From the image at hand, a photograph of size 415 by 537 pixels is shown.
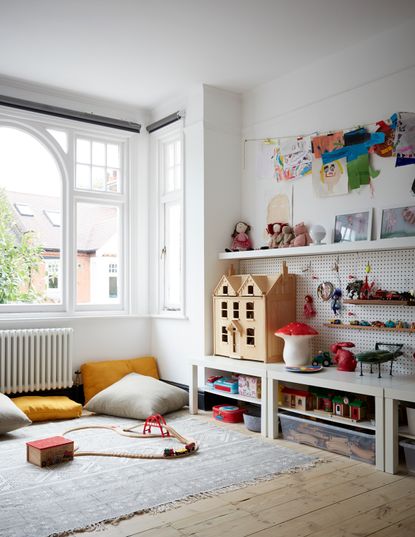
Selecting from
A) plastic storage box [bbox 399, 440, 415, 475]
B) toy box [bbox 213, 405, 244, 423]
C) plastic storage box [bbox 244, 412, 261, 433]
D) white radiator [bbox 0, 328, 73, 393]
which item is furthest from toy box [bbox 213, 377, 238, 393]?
plastic storage box [bbox 399, 440, 415, 475]

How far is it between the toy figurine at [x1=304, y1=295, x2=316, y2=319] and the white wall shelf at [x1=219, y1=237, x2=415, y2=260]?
344 millimetres

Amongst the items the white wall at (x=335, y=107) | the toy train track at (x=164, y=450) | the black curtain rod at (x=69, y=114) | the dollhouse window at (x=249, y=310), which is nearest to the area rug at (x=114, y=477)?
the toy train track at (x=164, y=450)

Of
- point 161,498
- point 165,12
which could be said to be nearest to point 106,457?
point 161,498

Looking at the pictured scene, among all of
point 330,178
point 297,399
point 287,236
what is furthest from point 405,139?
point 297,399

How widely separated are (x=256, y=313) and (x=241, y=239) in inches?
31.4

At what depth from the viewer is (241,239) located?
4.60m

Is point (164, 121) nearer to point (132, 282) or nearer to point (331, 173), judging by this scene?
point (132, 282)

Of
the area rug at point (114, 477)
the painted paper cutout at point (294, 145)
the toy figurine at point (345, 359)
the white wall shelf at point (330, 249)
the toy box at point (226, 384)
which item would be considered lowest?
the area rug at point (114, 477)

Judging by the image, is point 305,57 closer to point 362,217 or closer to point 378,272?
point 362,217

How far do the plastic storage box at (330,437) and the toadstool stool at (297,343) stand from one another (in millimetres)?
371

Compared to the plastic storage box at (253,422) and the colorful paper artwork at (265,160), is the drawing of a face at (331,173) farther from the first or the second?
the plastic storage box at (253,422)

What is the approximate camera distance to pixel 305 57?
13.3ft

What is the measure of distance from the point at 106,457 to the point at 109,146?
119 inches

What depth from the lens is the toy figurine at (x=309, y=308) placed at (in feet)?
13.3
